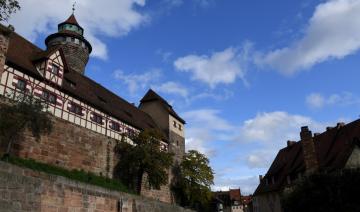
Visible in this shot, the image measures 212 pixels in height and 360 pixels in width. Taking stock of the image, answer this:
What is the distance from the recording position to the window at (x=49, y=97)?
26.9 m

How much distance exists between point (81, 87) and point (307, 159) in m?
18.3

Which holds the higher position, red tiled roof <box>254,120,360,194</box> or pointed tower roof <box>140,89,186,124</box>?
pointed tower roof <box>140,89,186,124</box>

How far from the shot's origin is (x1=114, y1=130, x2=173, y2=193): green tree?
33.3 metres

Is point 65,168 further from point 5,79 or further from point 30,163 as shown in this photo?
point 5,79

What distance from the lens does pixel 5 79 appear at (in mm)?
24000

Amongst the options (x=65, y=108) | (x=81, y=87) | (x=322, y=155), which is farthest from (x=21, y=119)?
(x=322, y=155)

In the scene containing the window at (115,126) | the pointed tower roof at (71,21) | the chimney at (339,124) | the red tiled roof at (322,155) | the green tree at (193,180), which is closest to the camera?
the red tiled roof at (322,155)

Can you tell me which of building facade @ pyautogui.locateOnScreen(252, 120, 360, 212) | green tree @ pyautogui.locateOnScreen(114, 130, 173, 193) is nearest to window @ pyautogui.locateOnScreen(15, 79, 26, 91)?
green tree @ pyautogui.locateOnScreen(114, 130, 173, 193)

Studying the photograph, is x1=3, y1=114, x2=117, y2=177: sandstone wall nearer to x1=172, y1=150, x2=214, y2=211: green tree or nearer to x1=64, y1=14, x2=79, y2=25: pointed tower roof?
x1=172, y1=150, x2=214, y2=211: green tree

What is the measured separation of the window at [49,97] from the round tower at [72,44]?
14481 millimetres

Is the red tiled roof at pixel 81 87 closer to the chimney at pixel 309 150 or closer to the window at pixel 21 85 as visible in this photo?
the window at pixel 21 85

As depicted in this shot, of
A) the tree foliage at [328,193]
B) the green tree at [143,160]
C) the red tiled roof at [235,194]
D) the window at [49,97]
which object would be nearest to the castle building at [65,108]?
the window at [49,97]

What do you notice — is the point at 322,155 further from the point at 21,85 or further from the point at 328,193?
the point at 21,85

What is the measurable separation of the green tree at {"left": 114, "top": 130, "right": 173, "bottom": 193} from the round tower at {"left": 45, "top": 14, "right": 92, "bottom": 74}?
11.6 m
